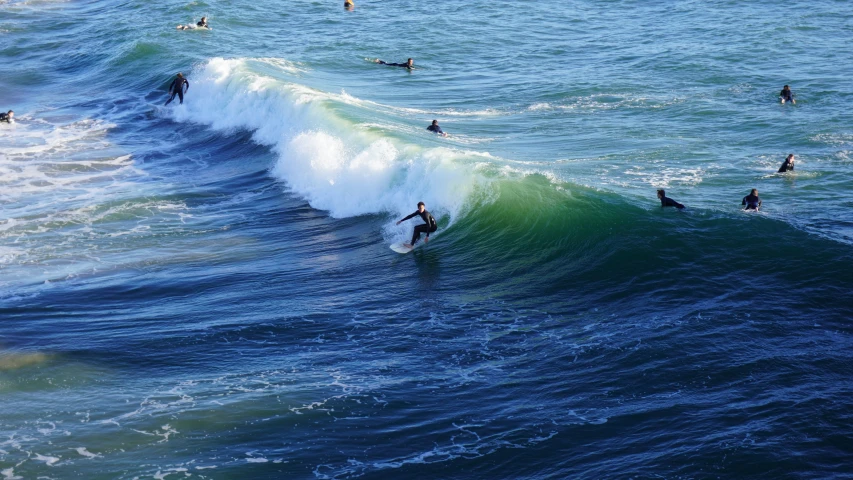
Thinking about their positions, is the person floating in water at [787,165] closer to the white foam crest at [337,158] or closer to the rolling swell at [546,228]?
the rolling swell at [546,228]

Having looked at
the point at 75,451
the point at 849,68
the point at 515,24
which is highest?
the point at 515,24

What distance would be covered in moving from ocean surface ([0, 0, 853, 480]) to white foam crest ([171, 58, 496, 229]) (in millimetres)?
106

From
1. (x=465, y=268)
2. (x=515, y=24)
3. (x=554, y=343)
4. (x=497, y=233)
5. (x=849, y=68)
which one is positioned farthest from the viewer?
(x=515, y=24)

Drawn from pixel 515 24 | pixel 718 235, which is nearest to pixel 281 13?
pixel 515 24

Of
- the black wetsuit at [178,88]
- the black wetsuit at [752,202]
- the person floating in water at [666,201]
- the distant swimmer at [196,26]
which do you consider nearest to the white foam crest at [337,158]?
the black wetsuit at [178,88]

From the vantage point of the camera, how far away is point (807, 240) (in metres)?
18.2

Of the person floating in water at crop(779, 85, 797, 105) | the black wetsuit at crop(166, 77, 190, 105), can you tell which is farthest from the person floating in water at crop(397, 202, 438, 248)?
the black wetsuit at crop(166, 77, 190, 105)

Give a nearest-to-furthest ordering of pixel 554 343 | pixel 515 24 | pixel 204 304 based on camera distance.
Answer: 1. pixel 554 343
2. pixel 204 304
3. pixel 515 24

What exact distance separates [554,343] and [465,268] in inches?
174

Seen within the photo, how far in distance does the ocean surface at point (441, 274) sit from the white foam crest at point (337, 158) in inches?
4.2

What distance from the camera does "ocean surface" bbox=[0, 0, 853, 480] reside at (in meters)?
13.1

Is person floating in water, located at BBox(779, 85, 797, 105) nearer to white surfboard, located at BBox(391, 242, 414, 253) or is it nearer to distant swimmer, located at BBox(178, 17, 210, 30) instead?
white surfboard, located at BBox(391, 242, 414, 253)

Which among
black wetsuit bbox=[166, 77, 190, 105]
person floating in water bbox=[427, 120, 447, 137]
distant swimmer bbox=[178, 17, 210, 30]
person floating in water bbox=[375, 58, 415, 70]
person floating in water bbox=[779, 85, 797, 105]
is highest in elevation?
distant swimmer bbox=[178, 17, 210, 30]

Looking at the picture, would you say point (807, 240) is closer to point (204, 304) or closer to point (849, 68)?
point (204, 304)
